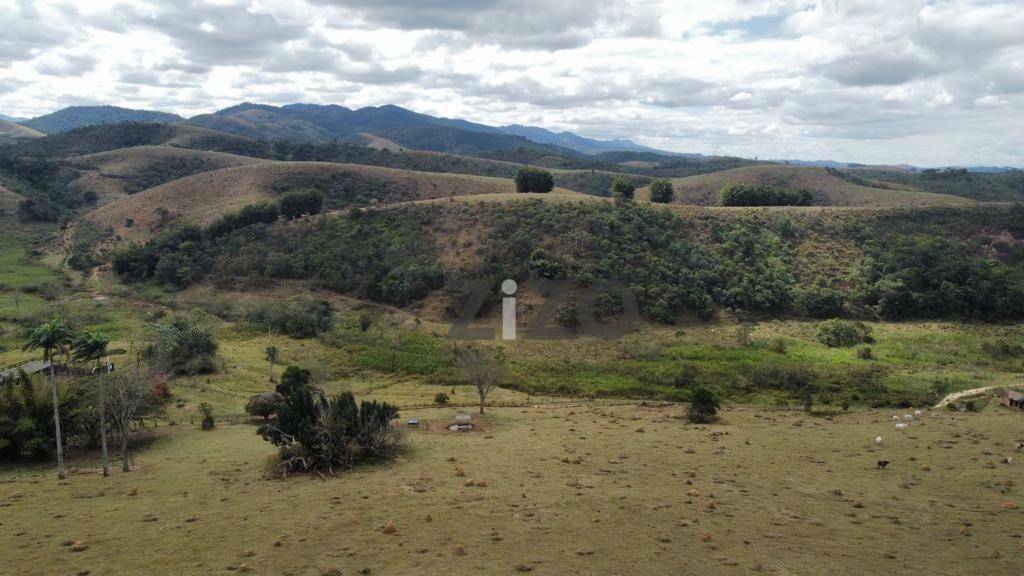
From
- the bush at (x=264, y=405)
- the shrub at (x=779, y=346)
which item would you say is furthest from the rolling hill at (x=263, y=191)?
the bush at (x=264, y=405)

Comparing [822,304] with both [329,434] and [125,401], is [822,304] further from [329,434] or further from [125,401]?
[125,401]

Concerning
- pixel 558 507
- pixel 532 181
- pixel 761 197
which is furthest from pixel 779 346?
pixel 761 197

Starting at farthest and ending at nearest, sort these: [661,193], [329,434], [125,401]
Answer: [661,193], [125,401], [329,434]

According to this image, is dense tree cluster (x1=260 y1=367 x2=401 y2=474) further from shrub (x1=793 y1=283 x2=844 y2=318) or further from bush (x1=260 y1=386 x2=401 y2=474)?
shrub (x1=793 y1=283 x2=844 y2=318)

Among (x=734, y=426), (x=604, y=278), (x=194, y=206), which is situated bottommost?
(x=734, y=426)

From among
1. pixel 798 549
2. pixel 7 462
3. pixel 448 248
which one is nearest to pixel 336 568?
pixel 798 549

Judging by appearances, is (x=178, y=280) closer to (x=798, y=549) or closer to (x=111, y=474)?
(x=111, y=474)
